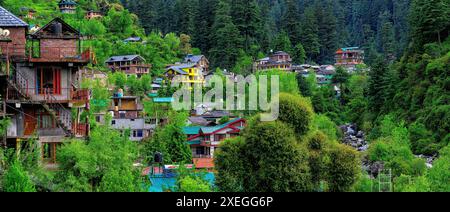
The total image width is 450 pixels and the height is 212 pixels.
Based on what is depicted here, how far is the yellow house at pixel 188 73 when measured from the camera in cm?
7662

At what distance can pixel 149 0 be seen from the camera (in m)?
101

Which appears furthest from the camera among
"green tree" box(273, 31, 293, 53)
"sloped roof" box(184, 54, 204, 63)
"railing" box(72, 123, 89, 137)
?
"green tree" box(273, 31, 293, 53)

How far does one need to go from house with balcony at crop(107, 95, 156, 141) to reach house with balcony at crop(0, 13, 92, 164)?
2521cm

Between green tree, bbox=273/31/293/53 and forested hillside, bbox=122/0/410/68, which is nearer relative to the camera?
forested hillside, bbox=122/0/410/68

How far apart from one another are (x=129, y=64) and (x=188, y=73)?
21.6ft

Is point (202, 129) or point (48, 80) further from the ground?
point (48, 80)

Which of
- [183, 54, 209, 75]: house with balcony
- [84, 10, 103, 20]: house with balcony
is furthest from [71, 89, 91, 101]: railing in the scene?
[84, 10, 103, 20]: house with balcony

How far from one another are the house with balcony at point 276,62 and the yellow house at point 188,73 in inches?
290

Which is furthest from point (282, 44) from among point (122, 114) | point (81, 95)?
point (81, 95)

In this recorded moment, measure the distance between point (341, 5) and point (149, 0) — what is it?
47.4 meters

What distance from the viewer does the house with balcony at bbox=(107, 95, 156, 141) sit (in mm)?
52719

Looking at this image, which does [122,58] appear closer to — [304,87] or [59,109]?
Result: [304,87]

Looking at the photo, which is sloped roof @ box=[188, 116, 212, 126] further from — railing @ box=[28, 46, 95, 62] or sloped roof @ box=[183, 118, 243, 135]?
railing @ box=[28, 46, 95, 62]

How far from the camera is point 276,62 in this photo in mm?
81438
